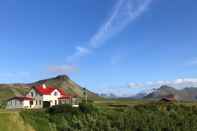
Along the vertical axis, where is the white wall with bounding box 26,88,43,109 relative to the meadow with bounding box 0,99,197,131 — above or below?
above

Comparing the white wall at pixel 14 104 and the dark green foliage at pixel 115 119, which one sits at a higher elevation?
the white wall at pixel 14 104

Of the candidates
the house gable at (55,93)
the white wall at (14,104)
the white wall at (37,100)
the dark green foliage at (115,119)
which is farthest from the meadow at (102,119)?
the white wall at (14,104)

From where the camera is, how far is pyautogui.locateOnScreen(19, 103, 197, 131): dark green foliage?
67562 millimetres

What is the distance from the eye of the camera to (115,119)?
71938mm

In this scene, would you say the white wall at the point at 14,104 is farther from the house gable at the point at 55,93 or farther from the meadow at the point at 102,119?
the meadow at the point at 102,119

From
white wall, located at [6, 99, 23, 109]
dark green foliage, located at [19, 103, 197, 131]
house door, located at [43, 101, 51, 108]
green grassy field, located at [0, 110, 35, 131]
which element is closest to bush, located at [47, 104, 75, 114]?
dark green foliage, located at [19, 103, 197, 131]

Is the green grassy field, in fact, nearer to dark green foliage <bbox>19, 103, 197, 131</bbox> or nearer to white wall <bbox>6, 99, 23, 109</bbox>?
dark green foliage <bbox>19, 103, 197, 131</bbox>

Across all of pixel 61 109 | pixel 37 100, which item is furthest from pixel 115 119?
pixel 37 100

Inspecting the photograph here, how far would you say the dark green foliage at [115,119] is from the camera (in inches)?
2660

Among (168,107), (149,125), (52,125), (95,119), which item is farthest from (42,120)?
(168,107)

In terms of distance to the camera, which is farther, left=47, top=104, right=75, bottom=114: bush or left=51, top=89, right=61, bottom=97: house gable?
left=51, top=89, right=61, bottom=97: house gable

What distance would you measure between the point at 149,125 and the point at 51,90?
4831 cm

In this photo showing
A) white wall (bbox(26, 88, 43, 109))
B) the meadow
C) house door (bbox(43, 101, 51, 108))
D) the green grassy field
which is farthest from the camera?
white wall (bbox(26, 88, 43, 109))

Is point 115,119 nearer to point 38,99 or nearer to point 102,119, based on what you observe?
point 102,119
